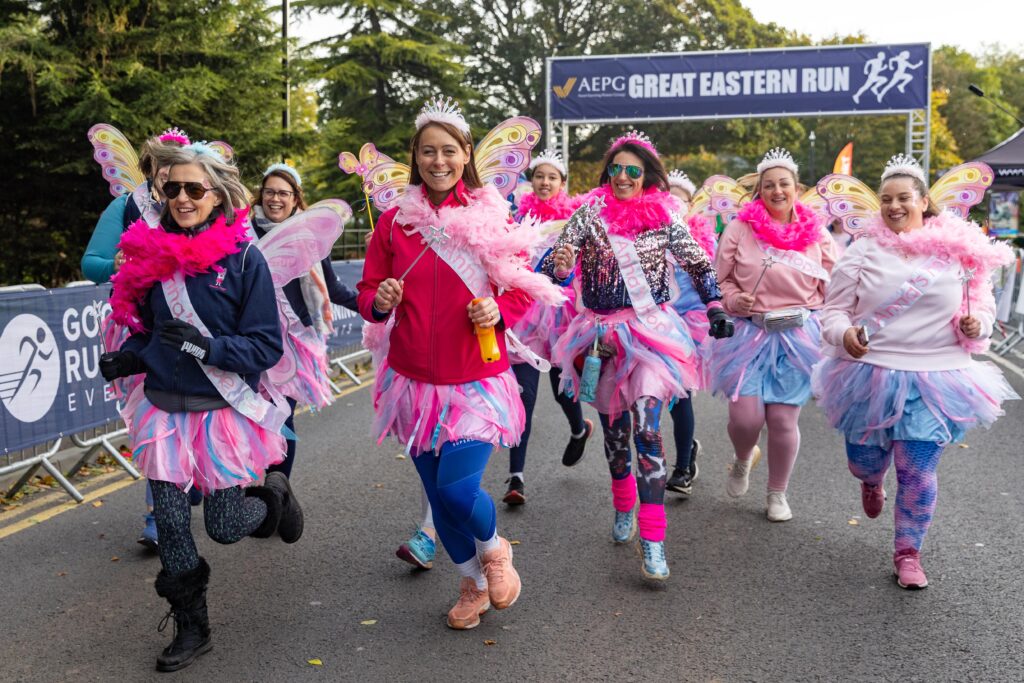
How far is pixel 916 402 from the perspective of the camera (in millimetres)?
4699

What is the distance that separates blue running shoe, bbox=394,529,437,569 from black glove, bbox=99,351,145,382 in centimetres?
166

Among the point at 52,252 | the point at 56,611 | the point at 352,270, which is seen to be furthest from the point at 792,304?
the point at 52,252

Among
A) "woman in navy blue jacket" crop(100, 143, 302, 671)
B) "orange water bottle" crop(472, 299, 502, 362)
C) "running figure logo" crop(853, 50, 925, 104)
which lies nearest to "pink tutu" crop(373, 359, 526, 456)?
"orange water bottle" crop(472, 299, 502, 362)

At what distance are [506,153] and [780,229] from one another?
2032 mm

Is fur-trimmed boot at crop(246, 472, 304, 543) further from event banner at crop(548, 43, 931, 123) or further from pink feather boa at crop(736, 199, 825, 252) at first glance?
event banner at crop(548, 43, 931, 123)

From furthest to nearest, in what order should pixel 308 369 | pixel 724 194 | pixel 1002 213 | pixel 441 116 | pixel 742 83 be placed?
pixel 1002 213
pixel 742 83
pixel 724 194
pixel 308 369
pixel 441 116

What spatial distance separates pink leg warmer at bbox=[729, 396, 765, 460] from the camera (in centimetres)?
586

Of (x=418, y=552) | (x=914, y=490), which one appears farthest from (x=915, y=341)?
(x=418, y=552)

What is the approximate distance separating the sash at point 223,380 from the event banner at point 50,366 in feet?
9.70

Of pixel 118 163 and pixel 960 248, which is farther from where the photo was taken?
pixel 118 163

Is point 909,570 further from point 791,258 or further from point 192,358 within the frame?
point 192,358

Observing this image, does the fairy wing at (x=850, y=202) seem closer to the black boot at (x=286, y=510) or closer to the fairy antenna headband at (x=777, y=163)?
the fairy antenna headband at (x=777, y=163)

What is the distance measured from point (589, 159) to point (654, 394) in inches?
1517

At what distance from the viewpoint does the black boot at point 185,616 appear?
12.5 feet
